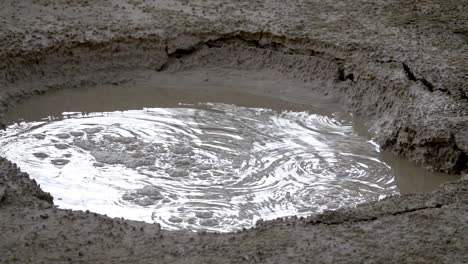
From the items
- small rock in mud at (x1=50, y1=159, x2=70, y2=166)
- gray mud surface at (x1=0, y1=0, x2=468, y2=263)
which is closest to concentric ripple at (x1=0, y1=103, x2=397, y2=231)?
small rock in mud at (x1=50, y1=159, x2=70, y2=166)

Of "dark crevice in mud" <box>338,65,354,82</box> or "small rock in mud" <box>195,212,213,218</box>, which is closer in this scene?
"small rock in mud" <box>195,212,213,218</box>

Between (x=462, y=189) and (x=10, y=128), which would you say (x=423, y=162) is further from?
(x=10, y=128)

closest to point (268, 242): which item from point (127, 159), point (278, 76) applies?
point (127, 159)

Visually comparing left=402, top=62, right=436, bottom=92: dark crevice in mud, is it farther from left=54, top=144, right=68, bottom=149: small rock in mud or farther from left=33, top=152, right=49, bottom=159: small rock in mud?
left=33, top=152, right=49, bottom=159: small rock in mud

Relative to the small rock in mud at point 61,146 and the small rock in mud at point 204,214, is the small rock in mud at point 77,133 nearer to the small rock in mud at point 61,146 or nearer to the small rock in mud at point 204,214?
the small rock in mud at point 61,146

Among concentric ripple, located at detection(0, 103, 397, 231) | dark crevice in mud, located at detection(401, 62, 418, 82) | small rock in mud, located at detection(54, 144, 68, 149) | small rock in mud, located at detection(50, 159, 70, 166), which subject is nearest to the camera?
concentric ripple, located at detection(0, 103, 397, 231)

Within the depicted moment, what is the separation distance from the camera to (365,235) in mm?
3189

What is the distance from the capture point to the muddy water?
4.05 meters

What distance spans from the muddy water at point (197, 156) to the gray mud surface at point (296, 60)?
0.58ft

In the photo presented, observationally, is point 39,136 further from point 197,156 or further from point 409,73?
point 409,73

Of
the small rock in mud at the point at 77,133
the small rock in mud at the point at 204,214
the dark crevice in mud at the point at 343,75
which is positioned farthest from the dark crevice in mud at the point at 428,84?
the small rock in mud at the point at 77,133

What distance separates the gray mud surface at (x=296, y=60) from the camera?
3.37 metres

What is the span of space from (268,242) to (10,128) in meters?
2.44

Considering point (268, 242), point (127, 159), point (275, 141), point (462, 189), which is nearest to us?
point (268, 242)
